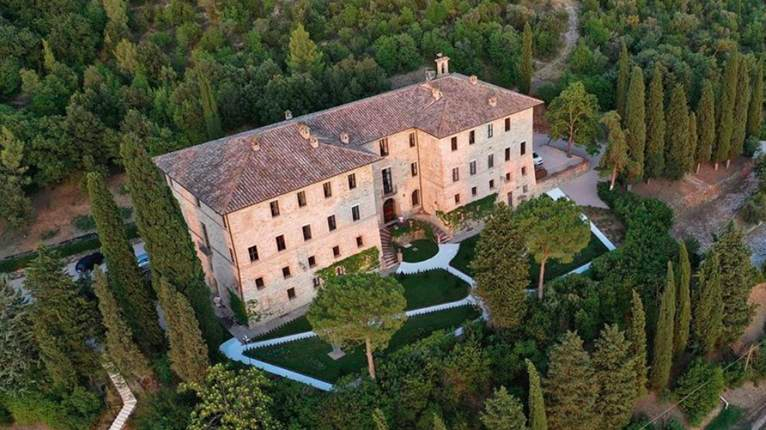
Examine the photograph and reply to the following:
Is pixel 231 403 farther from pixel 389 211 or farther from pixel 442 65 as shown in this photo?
pixel 442 65

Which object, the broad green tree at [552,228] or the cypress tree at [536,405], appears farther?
the broad green tree at [552,228]

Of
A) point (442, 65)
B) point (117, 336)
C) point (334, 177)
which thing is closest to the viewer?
point (117, 336)

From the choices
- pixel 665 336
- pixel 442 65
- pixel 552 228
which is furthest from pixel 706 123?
pixel 665 336

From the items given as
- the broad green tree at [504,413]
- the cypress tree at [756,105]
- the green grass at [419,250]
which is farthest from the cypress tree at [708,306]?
the cypress tree at [756,105]

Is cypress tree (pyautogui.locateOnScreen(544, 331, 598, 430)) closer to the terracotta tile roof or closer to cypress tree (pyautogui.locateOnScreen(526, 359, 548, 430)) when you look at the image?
cypress tree (pyautogui.locateOnScreen(526, 359, 548, 430))

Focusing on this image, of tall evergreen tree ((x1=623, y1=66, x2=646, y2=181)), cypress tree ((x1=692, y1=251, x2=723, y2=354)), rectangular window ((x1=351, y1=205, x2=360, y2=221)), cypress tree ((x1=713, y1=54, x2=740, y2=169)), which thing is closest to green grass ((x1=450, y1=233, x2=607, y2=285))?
rectangular window ((x1=351, y1=205, x2=360, y2=221))

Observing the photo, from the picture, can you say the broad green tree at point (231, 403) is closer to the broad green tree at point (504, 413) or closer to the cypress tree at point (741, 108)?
the broad green tree at point (504, 413)

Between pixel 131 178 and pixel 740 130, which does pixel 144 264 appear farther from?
pixel 740 130
